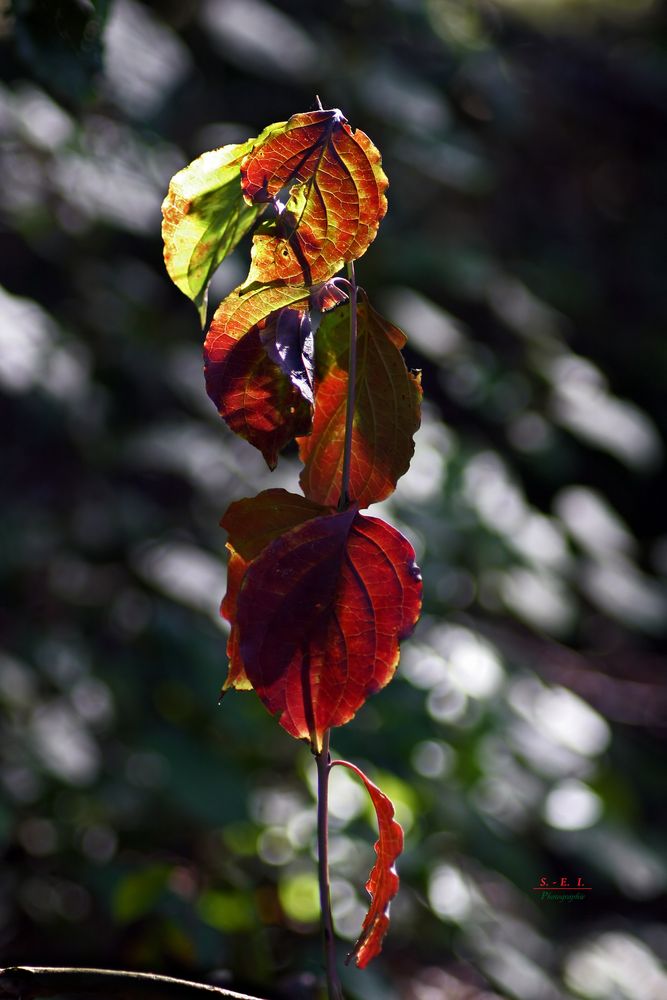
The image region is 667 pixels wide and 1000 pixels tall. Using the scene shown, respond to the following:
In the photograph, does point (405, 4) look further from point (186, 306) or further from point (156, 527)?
point (156, 527)

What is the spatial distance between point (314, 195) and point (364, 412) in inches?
2.7

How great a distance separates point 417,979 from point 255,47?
5.40 feet

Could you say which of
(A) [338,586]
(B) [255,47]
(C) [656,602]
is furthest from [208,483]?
(A) [338,586]

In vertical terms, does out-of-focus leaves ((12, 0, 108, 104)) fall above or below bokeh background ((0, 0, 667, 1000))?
above

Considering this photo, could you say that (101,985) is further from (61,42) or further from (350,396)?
(61,42)

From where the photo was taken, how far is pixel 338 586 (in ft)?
0.92

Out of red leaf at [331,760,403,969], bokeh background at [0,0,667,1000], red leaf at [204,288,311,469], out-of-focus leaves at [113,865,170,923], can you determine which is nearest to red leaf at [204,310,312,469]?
red leaf at [204,288,311,469]

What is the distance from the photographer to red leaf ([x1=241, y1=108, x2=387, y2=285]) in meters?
0.28

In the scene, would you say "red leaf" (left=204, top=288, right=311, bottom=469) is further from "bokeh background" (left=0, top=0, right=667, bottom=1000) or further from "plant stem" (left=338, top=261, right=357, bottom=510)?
"bokeh background" (left=0, top=0, right=667, bottom=1000)

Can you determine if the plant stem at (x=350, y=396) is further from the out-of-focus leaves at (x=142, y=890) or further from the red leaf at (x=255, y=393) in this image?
the out-of-focus leaves at (x=142, y=890)

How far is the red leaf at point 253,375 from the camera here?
0.28 metres

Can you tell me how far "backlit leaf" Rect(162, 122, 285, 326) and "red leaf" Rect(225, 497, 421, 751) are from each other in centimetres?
8

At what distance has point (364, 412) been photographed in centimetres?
30

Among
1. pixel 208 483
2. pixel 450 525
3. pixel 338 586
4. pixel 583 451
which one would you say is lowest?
pixel 583 451
